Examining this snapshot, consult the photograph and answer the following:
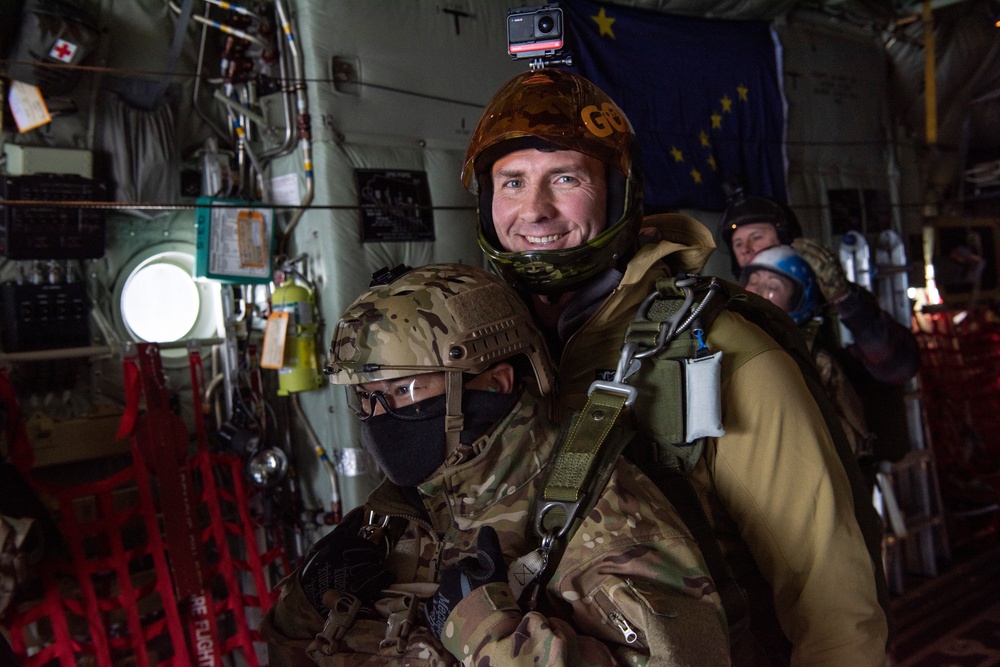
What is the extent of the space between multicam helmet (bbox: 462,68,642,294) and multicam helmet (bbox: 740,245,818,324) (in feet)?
4.98

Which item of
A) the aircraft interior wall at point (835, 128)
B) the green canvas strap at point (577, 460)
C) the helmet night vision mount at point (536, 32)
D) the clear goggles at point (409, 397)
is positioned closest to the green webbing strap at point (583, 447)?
the green canvas strap at point (577, 460)

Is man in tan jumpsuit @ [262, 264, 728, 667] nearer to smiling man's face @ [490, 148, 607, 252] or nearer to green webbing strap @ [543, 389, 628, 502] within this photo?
green webbing strap @ [543, 389, 628, 502]

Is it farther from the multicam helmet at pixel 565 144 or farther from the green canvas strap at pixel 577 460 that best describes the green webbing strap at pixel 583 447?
the multicam helmet at pixel 565 144

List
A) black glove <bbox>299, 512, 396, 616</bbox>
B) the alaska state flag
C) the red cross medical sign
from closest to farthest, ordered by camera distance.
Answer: black glove <bbox>299, 512, 396, 616</bbox> → the red cross medical sign → the alaska state flag

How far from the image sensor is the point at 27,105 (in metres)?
3.35

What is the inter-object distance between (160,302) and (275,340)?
0.87 meters

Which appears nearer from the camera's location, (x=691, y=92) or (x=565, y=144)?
(x=565, y=144)

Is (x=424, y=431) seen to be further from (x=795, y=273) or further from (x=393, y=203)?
(x=393, y=203)

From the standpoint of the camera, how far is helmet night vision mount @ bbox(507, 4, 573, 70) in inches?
77.4

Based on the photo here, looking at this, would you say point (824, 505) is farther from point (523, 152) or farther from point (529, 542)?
point (523, 152)

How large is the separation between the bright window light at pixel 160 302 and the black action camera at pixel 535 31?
2.64 m

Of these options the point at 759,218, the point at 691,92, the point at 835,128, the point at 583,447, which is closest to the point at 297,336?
the point at 759,218

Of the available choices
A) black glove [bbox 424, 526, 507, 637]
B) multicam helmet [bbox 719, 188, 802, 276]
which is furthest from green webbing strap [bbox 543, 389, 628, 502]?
multicam helmet [bbox 719, 188, 802, 276]

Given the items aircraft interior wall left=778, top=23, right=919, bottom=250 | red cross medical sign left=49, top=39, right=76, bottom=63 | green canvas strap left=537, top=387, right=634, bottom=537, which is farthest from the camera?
aircraft interior wall left=778, top=23, right=919, bottom=250
